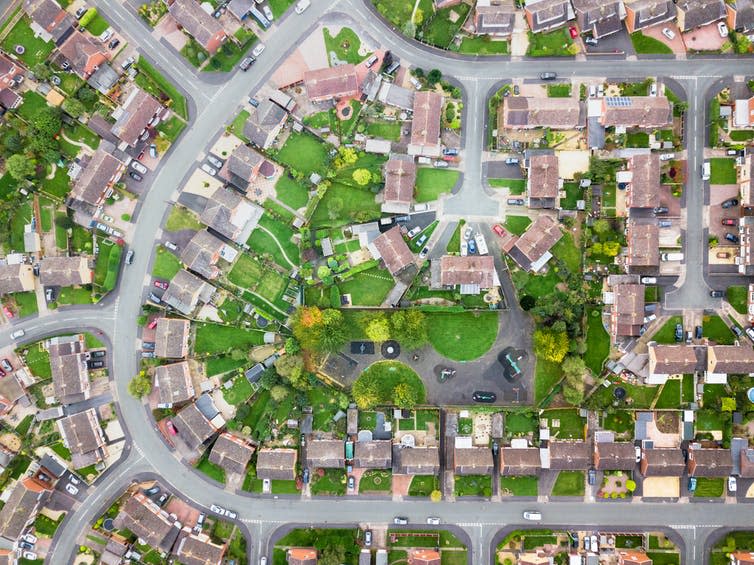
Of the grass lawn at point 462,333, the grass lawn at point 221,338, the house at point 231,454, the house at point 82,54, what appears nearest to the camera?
the house at point 231,454

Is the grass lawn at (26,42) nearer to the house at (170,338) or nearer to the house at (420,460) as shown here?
the house at (170,338)

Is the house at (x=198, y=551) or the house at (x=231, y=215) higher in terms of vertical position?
the house at (x=231, y=215)

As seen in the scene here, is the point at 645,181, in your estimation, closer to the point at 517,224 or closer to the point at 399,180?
the point at 517,224

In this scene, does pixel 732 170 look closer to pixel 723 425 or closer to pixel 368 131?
pixel 723 425

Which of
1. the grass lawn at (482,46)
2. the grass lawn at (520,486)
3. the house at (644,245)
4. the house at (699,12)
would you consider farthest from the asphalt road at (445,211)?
the house at (644,245)

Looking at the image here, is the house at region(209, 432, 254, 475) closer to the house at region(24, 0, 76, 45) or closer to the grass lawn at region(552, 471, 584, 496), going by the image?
the grass lawn at region(552, 471, 584, 496)

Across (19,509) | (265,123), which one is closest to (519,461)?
(265,123)

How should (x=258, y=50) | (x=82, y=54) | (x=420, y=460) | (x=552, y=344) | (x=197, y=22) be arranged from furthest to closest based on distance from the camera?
(x=258, y=50), (x=82, y=54), (x=420, y=460), (x=197, y=22), (x=552, y=344)
